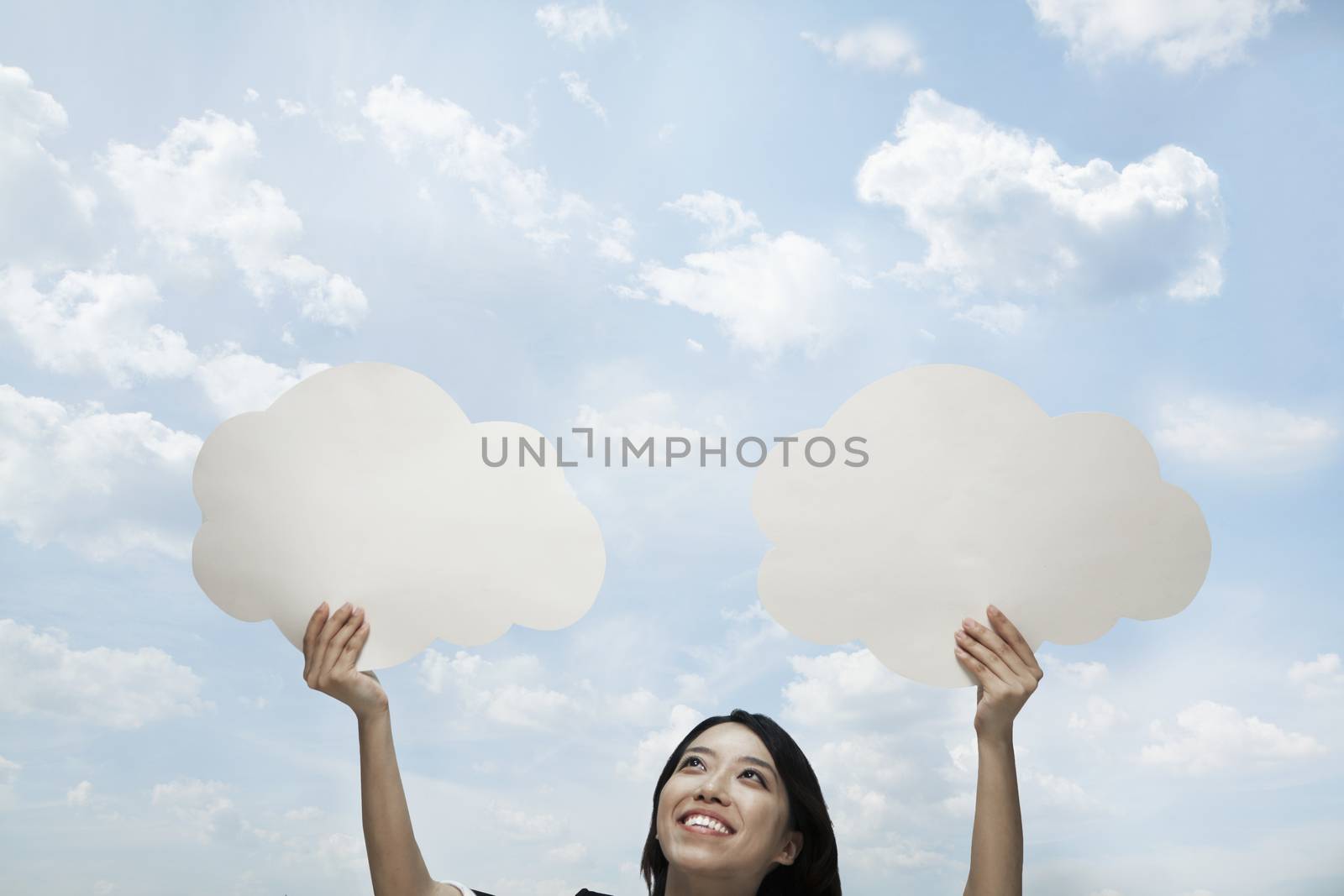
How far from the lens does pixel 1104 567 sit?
459 cm

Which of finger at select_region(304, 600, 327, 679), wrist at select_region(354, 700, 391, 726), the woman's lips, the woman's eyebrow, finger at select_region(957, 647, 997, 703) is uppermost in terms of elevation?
finger at select_region(304, 600, 327, 679)

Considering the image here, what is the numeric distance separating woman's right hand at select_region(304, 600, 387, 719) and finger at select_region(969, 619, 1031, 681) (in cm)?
221

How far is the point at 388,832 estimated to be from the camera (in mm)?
4258

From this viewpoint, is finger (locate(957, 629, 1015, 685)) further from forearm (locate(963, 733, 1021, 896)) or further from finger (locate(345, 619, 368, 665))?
finger (locate(345, 619, 368, 665))

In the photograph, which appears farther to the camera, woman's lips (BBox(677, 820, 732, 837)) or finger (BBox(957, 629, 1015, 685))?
finger (BBox(957, 629, 1015, 685))

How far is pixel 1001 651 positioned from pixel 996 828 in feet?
2.12

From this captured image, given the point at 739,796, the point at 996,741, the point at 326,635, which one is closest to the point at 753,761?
the point at 739,796

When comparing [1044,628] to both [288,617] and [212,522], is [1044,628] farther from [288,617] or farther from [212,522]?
[212,522]

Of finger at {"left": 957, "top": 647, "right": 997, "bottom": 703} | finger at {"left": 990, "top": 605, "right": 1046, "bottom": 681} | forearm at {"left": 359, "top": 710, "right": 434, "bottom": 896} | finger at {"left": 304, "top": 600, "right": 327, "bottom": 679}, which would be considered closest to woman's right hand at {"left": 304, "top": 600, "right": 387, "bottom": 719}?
finger at {"left": 304, "top": 600, "right": 327, "bottom": 679}

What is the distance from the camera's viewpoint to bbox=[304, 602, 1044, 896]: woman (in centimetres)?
418

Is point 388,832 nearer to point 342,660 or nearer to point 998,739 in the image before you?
point 342,660

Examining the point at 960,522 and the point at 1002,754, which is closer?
the point at 1002,754

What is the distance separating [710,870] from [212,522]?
229 cm

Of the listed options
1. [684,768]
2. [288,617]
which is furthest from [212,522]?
[684,768]
